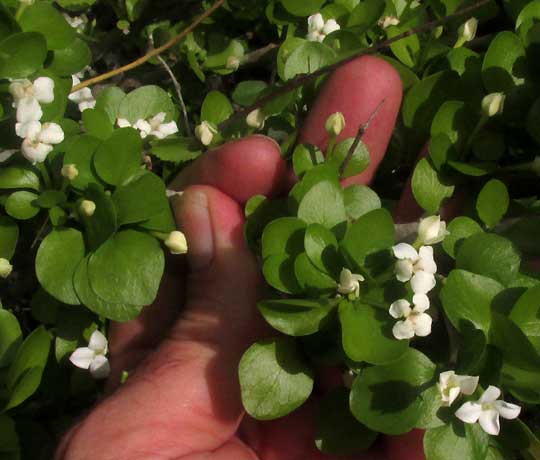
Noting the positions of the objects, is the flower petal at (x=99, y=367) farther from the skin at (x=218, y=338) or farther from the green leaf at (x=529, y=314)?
the green leaf at (x=529, y=314)

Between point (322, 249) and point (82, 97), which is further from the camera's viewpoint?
point (82, 97)

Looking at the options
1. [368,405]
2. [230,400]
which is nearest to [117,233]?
[230,400]

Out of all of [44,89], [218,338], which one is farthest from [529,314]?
[44,89]

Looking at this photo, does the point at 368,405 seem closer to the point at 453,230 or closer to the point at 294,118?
the point at 453,230

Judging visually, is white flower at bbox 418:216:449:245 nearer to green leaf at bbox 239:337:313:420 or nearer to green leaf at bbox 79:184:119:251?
green leaf at bbox 239:337:313:420

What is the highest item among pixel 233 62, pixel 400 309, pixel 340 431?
pixel 233 62

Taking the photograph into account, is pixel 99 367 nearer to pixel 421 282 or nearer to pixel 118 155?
pixel 118 155

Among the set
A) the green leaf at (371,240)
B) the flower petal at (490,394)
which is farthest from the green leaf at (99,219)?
the flower petal at (490,394)
